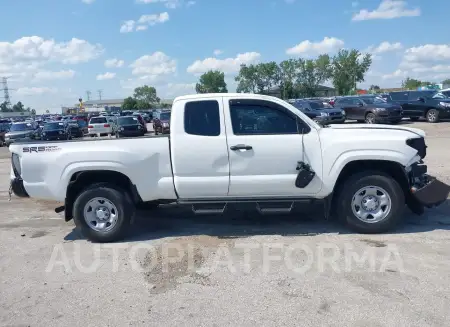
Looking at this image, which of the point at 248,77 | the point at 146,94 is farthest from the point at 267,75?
the point at 146,94

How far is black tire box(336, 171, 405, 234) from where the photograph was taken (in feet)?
19.1

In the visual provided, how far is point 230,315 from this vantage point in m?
3.89

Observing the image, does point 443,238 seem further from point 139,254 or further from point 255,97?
point 139,254

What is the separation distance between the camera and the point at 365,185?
5.83 metres

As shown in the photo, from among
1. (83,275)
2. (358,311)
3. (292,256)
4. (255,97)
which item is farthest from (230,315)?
(255,97)

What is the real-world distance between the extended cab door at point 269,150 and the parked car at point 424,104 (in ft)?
70.3

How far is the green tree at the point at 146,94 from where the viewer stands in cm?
15688

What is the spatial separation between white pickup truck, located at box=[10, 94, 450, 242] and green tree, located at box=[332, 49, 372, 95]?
9158 centimetres

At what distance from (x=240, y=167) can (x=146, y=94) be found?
157 m

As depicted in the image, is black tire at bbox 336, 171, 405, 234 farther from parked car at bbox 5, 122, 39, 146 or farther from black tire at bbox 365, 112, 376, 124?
parked car at bbox 5, 122, 39, 146

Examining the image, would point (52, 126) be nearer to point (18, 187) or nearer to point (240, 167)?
point (18, 187)

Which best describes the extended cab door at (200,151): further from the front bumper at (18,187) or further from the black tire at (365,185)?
the front bumper at (18,187)

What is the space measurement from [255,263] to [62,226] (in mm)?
3610

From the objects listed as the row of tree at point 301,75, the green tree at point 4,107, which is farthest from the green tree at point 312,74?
the green tree at point 4,107
